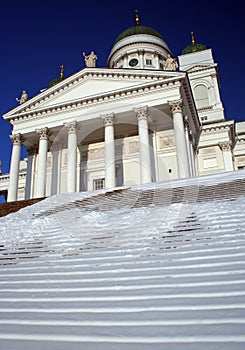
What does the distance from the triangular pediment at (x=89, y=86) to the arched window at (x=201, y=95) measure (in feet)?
50.7

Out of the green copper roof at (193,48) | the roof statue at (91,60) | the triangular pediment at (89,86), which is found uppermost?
the green copper roof at (193,48)

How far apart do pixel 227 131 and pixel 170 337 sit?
27.2 m

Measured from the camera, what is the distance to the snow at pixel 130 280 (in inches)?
94.6

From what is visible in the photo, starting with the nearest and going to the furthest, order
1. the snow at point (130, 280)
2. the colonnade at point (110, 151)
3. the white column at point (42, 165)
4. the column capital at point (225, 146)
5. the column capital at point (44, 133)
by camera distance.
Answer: the snow at point (130, 280) < the colonnade at point (110, 151) < the white column at point (42, 165) < the column capital at point (44, 133) < the column capital at point (225, 146)

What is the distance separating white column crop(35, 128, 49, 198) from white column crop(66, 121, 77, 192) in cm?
198

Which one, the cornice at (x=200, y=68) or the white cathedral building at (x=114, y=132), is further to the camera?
the cornice at (x=200, y=68)

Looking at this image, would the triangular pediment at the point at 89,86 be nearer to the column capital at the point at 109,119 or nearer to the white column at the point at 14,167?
the column capital at the point at 109,119

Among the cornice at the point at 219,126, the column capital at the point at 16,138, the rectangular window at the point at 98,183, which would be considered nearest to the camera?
the column capital at the point at 16,138

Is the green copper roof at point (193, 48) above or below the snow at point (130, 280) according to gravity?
above

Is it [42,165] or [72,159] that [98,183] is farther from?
[42,165]

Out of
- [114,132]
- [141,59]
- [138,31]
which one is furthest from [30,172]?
[138,31]

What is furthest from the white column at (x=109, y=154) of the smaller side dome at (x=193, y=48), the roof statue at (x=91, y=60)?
the smaller side dome at (x=193, y=48)

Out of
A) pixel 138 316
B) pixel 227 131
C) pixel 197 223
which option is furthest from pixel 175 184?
pixel 227 131

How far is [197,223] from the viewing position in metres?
4.95
